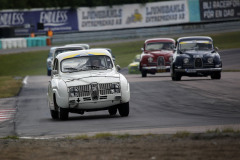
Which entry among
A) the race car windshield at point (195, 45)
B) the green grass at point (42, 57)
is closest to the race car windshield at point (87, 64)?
the race car windshield at point (195, 45)

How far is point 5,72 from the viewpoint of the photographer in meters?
46.2

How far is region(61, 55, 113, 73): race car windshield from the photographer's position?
14172mm

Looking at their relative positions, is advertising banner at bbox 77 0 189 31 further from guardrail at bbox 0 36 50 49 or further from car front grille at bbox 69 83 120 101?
car front grille at bbox 69 83 120 101

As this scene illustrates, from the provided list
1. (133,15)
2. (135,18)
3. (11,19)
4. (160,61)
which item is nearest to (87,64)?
(160,61)

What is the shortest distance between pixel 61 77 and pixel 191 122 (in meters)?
3.57

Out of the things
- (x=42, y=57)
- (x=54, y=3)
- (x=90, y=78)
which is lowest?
(x=42, y=57)

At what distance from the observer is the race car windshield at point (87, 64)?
1417cm

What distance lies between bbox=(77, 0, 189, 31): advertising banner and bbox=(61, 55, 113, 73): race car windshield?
4776cm

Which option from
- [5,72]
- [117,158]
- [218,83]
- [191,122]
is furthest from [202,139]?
[5,72]

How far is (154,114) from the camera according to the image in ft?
43.9

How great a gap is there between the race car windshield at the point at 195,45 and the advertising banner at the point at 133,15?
1510 inches

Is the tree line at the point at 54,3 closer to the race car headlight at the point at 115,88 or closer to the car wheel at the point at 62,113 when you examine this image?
the car wheel at the point at 62,113

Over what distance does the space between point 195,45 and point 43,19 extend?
125ft

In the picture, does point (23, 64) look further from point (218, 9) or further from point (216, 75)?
point (216, 75)
